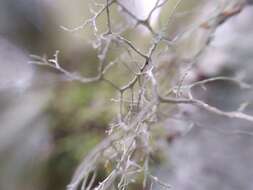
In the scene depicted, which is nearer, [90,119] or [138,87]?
[138,87]

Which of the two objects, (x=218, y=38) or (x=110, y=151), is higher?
(x=218, y=38)

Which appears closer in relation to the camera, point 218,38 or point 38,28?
point 218,38

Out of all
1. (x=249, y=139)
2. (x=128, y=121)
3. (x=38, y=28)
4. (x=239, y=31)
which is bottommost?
(x=249, y=139)

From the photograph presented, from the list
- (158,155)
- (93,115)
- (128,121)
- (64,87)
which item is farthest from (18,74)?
(128,121)

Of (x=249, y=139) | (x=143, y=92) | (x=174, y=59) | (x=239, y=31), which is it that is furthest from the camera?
(x=239, y=31)

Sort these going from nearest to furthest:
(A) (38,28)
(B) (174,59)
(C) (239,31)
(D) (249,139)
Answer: (B) (174,59)
(D) (249,139)
(C) (239,31)
(A) (38,28)

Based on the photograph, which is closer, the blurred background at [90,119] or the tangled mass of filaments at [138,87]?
the tangled mass of filaments at [138,87]

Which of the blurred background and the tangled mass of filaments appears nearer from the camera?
the tangled mass of filaments

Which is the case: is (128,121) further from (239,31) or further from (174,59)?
(239,31)
